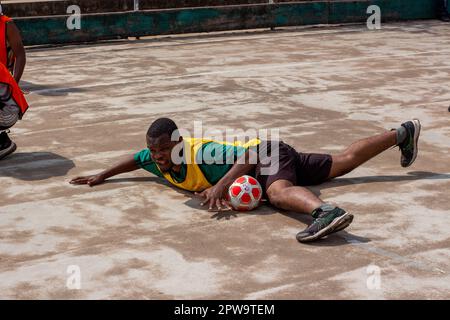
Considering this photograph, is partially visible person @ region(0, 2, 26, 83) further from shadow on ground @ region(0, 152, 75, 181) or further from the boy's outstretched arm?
the boy's outstretched arm

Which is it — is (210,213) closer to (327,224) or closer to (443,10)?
(327,224)

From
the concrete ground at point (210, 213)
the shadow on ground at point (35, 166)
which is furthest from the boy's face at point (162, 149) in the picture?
the shadow on ground at point (35, 166)

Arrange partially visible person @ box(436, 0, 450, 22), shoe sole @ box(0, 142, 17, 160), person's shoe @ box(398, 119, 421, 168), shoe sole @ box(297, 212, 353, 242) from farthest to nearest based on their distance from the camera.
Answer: partially visible person @ box(436, 0, 450, 22)
shoe sole @ box(0, 142, 17, 160)
person's shoe @ box(398, 119, 421, 168)
shoe sole @ box(297, 212, 353, 242)

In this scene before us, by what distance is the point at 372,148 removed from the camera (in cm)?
830

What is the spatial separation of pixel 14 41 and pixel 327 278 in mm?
5908

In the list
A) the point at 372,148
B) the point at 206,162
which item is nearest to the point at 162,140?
the point at 206,162

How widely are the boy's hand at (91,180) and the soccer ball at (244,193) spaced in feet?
4.97

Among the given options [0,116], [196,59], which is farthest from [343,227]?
[196,59]

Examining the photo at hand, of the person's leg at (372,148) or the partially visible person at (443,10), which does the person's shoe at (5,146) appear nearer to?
the person's leg at (372,148)

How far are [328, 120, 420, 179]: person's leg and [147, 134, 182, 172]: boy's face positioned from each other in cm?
160

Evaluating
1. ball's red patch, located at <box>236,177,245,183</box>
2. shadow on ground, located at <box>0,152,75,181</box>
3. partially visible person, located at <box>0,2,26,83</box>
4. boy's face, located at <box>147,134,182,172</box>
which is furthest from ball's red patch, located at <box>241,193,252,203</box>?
partially visible person, located at <box>0,2,26,83</box>

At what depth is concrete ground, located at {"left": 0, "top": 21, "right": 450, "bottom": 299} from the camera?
6.15 meters

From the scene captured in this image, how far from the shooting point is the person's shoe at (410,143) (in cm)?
840
